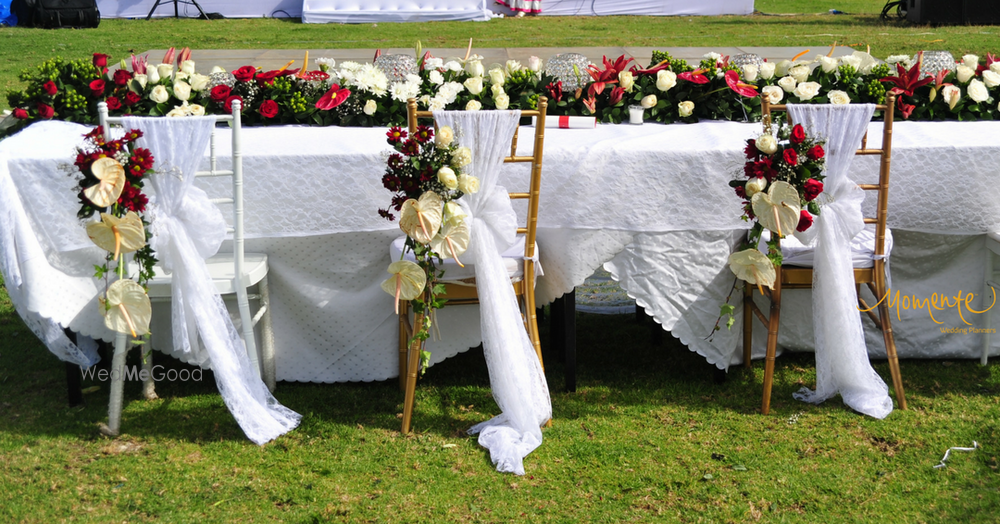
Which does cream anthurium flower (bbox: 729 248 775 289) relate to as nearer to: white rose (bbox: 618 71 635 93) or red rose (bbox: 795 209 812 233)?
red rose (bbox: 795 209 812 233)

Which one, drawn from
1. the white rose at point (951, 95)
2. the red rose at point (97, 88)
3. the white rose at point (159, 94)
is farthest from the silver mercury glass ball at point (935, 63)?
the red rose at point (97, 88)

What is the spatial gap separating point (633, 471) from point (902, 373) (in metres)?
1.32

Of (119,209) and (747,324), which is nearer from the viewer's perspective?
(119,209)

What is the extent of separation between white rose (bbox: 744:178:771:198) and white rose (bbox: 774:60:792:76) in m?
0.99

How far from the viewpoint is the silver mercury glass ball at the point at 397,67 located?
3.42 m

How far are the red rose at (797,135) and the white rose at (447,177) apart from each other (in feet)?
3.46

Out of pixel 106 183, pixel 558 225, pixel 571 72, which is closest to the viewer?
pixel 106 183

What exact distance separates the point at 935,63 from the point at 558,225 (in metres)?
1.77

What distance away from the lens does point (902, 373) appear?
3314 millimetres

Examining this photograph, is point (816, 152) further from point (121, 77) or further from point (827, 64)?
point (121, 77)

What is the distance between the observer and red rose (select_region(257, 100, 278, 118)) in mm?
3281

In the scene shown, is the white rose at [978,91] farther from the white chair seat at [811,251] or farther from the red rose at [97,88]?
the red rose at [97,88]

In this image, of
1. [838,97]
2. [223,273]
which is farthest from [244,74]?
[838,97]

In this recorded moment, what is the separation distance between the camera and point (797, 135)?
8.90 feet
